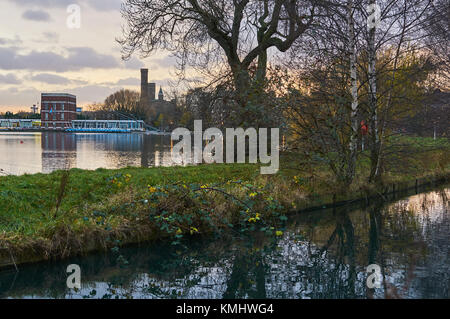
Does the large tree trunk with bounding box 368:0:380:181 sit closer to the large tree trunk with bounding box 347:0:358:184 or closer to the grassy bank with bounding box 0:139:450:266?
the large tree trunk with bounding box 347:0:358:184

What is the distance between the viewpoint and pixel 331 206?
1375 centimetres

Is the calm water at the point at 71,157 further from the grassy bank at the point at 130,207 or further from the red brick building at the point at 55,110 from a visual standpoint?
the red brick building at the point at 55,110

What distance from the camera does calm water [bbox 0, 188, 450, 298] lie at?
6.90 meters

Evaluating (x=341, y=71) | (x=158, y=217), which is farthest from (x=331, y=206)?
(x=158, y=217)

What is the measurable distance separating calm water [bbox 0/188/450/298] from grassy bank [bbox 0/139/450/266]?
1.10ft

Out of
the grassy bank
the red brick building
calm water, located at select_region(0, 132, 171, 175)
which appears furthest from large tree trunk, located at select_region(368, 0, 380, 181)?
the red brick building

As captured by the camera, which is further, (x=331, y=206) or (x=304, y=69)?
(x=304, y=69)

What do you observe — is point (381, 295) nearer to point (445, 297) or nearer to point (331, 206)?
point (445, 297)

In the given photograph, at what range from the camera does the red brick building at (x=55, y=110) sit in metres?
120

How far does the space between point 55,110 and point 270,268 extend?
403 ft

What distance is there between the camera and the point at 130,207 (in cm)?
934

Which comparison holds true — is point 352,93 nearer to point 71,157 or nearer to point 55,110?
point 71,157

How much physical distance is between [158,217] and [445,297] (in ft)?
17.3
